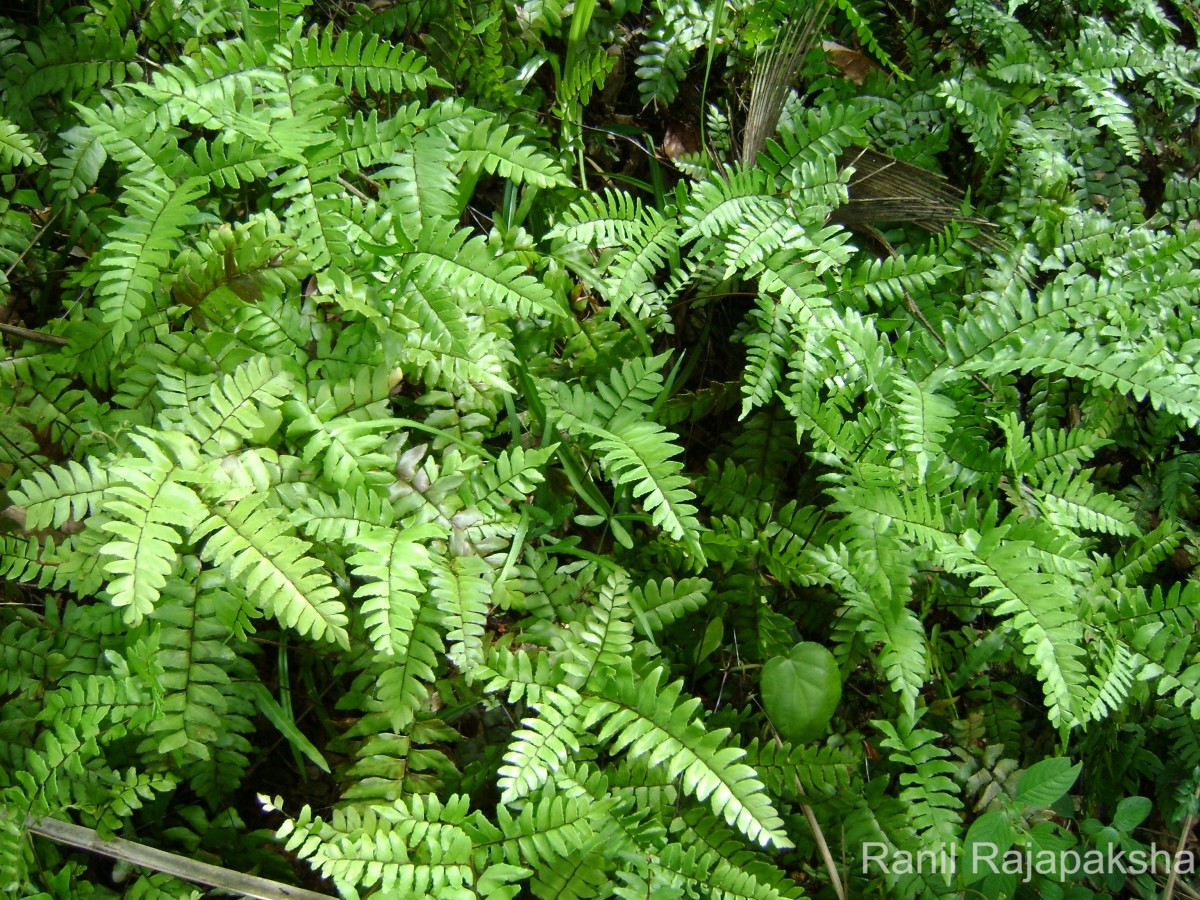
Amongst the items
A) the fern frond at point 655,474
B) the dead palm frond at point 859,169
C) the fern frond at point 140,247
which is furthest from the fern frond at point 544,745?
the dead palm frond at point 859,169

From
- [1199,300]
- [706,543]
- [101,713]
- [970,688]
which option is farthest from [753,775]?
[1199,300]

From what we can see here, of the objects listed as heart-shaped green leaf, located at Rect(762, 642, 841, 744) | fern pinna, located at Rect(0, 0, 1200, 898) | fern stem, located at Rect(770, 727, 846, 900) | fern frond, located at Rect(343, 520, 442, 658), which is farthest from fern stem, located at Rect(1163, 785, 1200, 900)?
fern frond, located at Rect(343, 520, 442, 658)

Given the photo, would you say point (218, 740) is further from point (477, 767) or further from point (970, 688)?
point (970, 688)

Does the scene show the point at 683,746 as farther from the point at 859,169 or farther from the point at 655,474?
the point at 859,169

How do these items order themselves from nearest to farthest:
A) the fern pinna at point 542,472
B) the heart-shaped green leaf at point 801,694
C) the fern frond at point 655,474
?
the fern pinna at point 542,472, the fern frond at point 655,474, the heart-shaped green leaf at point 801,694

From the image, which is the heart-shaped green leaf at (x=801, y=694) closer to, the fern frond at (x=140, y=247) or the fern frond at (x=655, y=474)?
the fern frond at (x=655, y=474)

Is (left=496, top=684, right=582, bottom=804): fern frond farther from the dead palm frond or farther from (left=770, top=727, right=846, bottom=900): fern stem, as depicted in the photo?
the dead palm frond

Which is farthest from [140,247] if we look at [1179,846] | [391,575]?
[1179,846]
